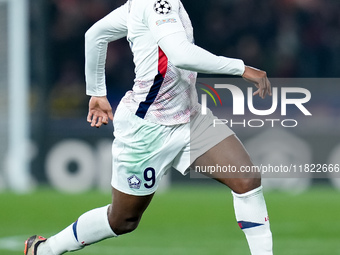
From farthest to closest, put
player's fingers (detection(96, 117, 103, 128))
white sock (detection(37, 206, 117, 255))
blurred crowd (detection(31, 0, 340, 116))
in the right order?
blurred crowd (detection(31, 0, 340, 116)) < player's fingers (detection(96, 117, 103, 128)) < white sock (detection(37, 206, 117, 255))

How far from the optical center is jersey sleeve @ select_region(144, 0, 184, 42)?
5.21 meters

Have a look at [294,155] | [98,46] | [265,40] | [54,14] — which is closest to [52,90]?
[54,14]

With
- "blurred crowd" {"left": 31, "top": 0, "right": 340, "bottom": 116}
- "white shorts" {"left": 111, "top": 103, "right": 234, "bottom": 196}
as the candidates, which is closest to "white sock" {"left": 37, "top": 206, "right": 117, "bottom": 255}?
"white shorts" {"left": 111, "top": 103, "right": 234, "bottom": 196}

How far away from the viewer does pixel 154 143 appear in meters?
5.70

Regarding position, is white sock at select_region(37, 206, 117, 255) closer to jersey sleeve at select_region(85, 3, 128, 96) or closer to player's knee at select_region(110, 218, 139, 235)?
player's knee at select_region(110, 218, 139, 235)

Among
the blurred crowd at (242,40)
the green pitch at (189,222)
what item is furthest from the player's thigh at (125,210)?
the blurred crowd at (242,40)

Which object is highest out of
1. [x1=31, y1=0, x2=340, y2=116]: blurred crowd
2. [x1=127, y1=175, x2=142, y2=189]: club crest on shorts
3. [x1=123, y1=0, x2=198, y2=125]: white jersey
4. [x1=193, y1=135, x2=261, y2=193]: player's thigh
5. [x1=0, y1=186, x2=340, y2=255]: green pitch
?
[x1=123, y1=0, x2=198, y2=125]: white jersey

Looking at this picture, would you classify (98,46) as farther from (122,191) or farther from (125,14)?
(122,191)

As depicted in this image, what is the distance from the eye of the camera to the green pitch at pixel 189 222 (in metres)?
7.65

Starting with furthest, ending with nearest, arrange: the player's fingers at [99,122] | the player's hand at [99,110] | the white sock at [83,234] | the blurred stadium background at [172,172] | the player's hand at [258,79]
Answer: the blurred stadium background at [172,172] < the player's hand at [99,110] < the player's fingers at [99,122] < the white sock at [83,234] < the player's hand at [258,79]

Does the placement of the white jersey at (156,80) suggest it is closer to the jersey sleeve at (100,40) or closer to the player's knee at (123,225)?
the jersey sleeve at (100,40)

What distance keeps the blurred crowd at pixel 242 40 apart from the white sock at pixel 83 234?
885 centimetres

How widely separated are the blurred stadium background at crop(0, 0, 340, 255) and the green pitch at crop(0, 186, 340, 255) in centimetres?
1

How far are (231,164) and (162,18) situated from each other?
3.15 ft
